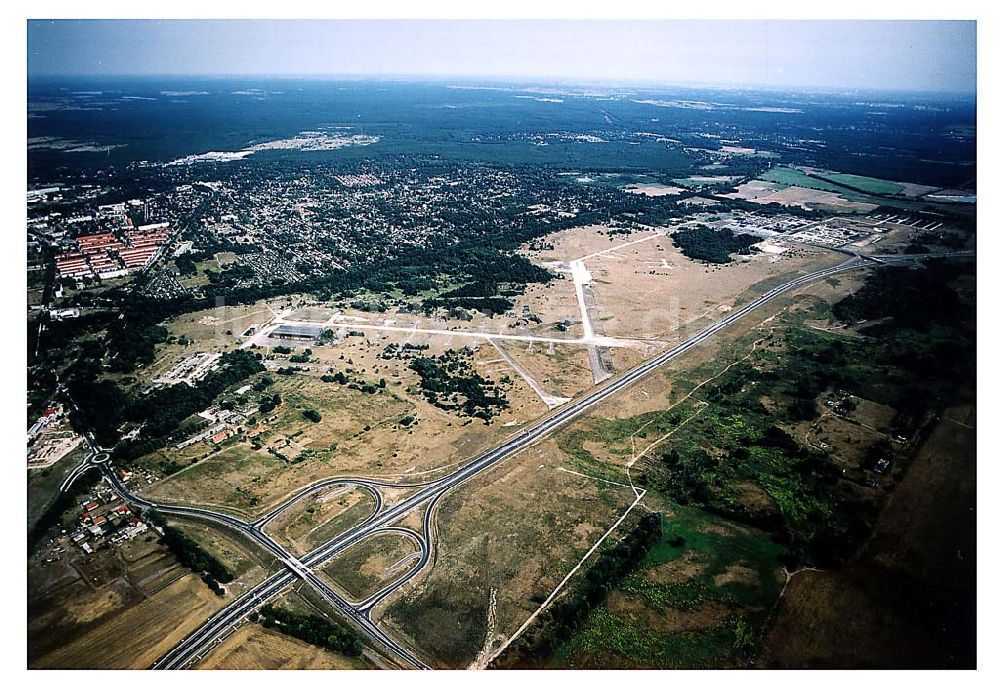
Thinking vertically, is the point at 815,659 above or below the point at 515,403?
below

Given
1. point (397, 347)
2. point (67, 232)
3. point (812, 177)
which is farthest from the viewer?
point (812, 177)

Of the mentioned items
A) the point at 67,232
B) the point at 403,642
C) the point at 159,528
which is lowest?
the point at 403,642

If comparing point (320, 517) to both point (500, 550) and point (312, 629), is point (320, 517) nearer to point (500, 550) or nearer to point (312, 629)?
point (312, 629)

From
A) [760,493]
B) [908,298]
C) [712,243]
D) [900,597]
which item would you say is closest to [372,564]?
[760,493]

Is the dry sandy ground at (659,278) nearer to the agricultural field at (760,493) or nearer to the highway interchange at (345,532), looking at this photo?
the agricultural field at (760,493)

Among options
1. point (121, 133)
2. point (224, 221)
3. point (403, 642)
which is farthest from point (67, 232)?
point (403, 642)

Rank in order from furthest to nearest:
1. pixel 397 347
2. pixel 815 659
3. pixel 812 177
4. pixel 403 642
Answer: pixel 812 177, pixel 397 347, pixel 403 642, pixel 815 659

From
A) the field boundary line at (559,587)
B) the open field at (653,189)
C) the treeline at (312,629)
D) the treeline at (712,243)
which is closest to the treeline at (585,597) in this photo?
the field boundary line at (559,587)

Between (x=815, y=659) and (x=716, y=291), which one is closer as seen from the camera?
(x=815, y=659)

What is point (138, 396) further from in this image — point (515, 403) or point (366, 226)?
point (366, 226)

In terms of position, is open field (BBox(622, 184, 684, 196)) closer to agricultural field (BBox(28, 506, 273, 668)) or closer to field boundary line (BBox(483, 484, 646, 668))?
field boundary line (BBox(483, 484, 646, 668))
